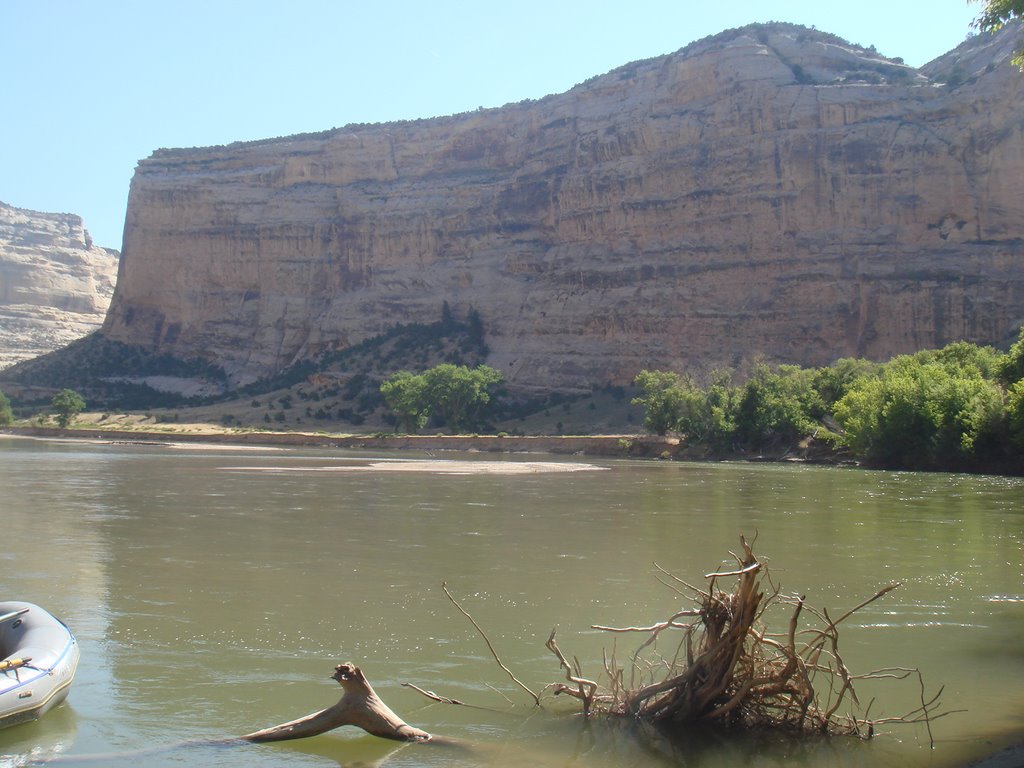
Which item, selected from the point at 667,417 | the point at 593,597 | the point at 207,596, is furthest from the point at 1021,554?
the point at 667,417

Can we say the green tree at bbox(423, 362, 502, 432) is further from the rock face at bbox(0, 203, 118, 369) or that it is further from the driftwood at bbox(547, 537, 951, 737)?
the rock face at bbox(0, 203, 118, 369)

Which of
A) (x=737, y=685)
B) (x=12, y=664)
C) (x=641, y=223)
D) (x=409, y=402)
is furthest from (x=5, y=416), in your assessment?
(x=737, y=685)

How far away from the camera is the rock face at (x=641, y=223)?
84688 millimetres

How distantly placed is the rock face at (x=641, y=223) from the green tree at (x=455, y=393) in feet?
47.2

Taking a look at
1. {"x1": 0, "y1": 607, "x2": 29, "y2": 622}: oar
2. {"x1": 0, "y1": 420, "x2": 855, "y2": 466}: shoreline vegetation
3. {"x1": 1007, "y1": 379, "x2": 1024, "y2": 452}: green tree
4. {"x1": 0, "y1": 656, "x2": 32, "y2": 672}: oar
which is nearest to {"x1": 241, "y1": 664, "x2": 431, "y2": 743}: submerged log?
{"x1": 0, "y1": 656, "x2": 32, "y2": 672}: oar

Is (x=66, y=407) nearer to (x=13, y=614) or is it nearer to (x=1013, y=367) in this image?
(x=1013, y=367)

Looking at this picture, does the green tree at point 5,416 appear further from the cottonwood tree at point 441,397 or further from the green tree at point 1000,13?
the green tree at point 1000,13

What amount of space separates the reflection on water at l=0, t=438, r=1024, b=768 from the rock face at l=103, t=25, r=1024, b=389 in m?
57.0

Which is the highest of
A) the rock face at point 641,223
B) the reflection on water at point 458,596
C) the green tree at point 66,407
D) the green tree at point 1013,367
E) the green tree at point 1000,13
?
the rock face at point 641,223

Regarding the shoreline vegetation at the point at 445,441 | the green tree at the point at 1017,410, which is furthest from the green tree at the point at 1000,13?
the shoreline vegetation at the point at 445,441

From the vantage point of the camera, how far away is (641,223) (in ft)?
316

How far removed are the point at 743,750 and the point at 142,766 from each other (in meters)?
4.85

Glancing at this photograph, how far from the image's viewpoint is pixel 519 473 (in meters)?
44.3

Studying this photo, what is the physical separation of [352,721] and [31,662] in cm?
291
